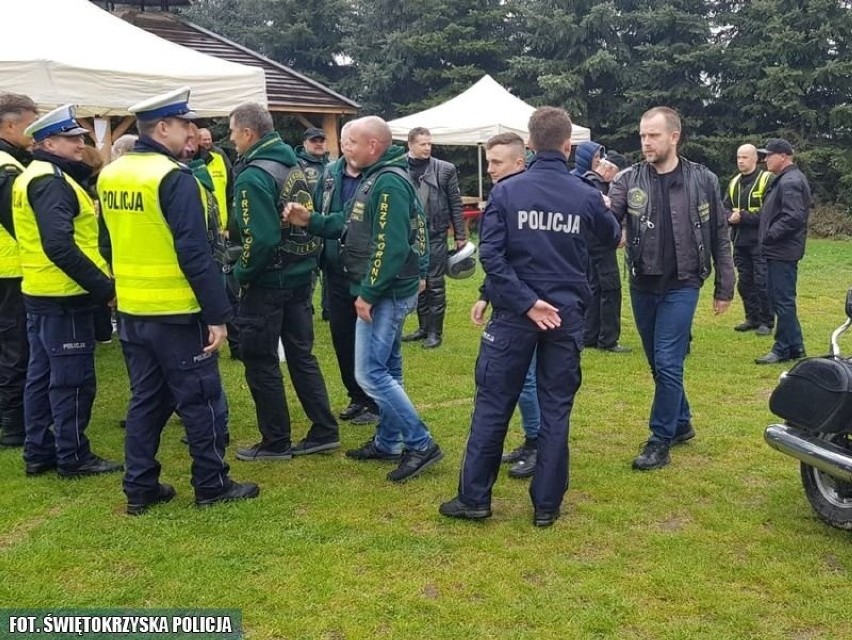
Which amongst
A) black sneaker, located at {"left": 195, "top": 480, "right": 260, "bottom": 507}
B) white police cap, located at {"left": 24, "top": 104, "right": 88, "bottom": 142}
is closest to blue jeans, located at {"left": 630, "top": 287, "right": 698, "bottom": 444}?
black sneaker, located at {"left": 195, "top": 480, "right": 260, "bottom": 507}

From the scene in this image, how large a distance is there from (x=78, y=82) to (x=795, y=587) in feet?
18.2

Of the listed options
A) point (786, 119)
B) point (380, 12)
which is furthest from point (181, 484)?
point (380, 12)

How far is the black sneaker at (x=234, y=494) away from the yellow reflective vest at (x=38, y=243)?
139 centimetres

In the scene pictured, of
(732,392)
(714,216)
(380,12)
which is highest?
(380,12)

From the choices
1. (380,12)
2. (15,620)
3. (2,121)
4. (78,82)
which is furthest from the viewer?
(380,12)

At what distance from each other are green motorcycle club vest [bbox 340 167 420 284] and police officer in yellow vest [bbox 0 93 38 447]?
80.3 inches

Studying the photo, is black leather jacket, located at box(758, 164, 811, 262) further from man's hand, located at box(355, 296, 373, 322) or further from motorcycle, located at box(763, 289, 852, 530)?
man's hand, located at box(355, 296, 373, 322)

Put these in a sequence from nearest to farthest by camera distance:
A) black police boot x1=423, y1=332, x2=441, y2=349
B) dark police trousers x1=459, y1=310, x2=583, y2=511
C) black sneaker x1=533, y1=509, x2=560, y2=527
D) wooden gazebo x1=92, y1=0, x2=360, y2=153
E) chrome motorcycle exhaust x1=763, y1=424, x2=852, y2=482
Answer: chrome motorcycle exhaust x1=763, y1=424, x2=852, y2=482
dark police trousers x1=459, y1=310, x2=583, y2=511
black sneaker x1=533, y1=509, x2=560, y2=527
black police boot x1=423, y1=332, x2=441, y2=349
wooden gazebo x1=92, y1=0, x2=360, y2=153

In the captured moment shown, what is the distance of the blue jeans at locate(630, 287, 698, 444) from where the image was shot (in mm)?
4746

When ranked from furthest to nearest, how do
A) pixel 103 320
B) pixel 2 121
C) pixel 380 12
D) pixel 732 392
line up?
pixel 380 12
pixel 103 320
pixel 732 392
pixel 2 121

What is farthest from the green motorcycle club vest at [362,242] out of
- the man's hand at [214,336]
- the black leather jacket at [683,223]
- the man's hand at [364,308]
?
the black leather jacket at [683,223]

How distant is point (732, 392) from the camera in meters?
6.55

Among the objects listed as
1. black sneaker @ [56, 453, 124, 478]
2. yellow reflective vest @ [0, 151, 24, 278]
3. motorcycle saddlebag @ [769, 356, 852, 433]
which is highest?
yellow reflective vest @ [0, 151, 24, 278]

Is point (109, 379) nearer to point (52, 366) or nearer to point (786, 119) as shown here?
point (52, 366)
